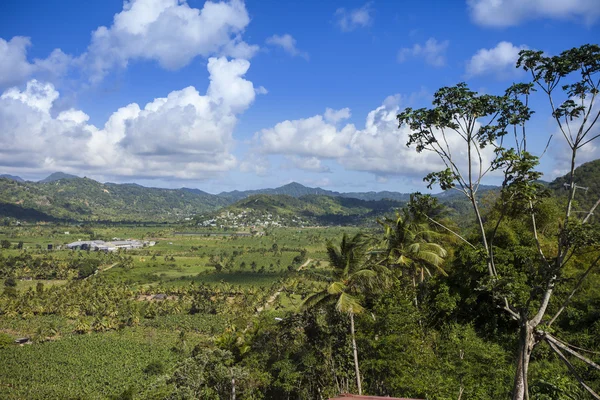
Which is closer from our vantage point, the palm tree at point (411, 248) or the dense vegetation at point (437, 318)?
the dense vegetation at point (437, 318)

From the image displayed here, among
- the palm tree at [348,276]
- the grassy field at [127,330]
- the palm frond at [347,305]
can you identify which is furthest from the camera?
the grassy field at [127,330]

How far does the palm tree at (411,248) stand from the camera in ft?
57.8

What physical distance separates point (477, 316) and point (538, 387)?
718cm

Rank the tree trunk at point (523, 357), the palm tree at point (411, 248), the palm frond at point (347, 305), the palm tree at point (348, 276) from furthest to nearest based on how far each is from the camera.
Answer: the palm tree at point (411, 248) → the palm tree at point (348, 276) → the palm frond at point (347, 305) → the tree trunk at point (523, 357)

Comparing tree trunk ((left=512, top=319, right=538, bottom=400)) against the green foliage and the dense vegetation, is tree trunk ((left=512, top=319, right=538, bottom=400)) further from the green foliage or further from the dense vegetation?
the green foliage

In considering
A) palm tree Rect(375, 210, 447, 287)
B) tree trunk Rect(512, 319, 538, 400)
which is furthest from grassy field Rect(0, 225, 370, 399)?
tree trunk Rect(512, 319, 538, 400)

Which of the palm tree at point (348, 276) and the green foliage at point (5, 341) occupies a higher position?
the palm tree at point (348, 276)

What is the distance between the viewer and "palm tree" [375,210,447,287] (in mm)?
17609

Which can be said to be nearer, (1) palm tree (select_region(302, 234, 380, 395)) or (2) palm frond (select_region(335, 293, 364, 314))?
(2) palm frond (select_region(335, 293, 364, 314))

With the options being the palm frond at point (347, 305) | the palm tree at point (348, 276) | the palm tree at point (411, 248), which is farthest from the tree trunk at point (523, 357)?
the palm tree at point (411, 248)

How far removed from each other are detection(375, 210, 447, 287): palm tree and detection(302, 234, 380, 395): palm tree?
9.41 ft

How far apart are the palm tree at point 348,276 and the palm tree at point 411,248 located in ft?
9.41

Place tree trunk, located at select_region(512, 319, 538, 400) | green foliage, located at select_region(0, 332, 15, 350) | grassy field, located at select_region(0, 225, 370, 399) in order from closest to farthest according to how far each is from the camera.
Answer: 1. tree trunk, located at select_region(512, 319, 538, 400)
2. grassy field, located at select_region(0, 225, 370, 399)
3. green foliage, located at select_region(0, 332, 15, 350)

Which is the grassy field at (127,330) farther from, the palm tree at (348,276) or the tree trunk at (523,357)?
the tree trunk at (523,357)
